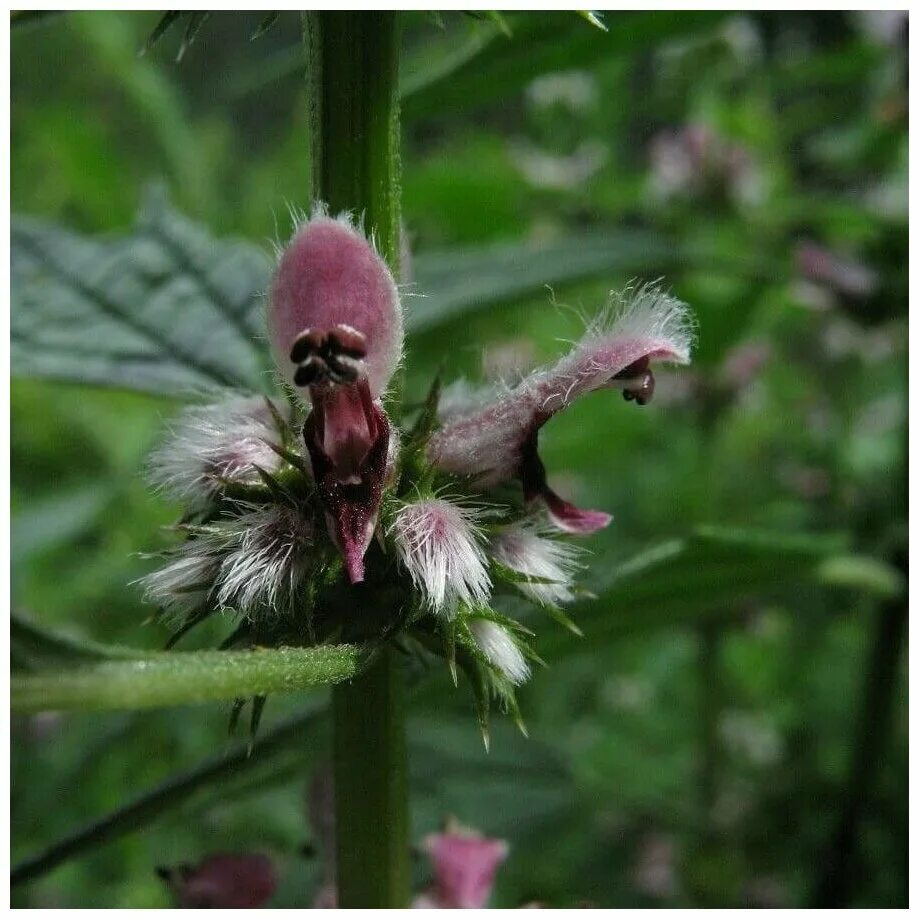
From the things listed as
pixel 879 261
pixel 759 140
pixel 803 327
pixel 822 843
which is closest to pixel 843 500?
pixel 879 261

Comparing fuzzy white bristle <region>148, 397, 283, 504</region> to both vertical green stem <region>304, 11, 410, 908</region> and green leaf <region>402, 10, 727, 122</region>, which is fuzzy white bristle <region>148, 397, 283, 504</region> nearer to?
vertical green stem <region>304, 11, 410, 908</region>

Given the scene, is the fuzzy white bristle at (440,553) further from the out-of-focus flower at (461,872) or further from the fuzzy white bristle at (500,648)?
the out-of-focus flower at (461,872)

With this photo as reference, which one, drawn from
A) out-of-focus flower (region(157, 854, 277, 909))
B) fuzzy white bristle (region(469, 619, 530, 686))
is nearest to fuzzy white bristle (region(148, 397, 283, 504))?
fuzzy white bristle (region(469, 619, 530, 686))

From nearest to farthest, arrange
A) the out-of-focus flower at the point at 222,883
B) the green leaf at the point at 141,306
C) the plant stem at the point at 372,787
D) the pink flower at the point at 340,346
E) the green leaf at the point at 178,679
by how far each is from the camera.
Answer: the green leaf at the point at 178,679
the pink flower at the point at 340,346
the plant stem at the point at 372,787
the out-of-focus flower at the point at 222,883
the green leaf at the point at 141,306

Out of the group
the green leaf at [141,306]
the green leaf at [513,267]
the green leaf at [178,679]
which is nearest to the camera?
the green leaf at [178,679]

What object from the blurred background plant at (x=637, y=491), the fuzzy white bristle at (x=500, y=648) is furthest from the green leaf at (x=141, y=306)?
the fuzzy white bristle at (x=500, y=648)

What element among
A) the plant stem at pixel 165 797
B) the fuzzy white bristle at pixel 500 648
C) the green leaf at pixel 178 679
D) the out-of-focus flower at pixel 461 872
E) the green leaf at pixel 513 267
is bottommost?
the out-of-focus flower at pixel 461 872

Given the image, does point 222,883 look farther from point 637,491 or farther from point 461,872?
point 637,491
